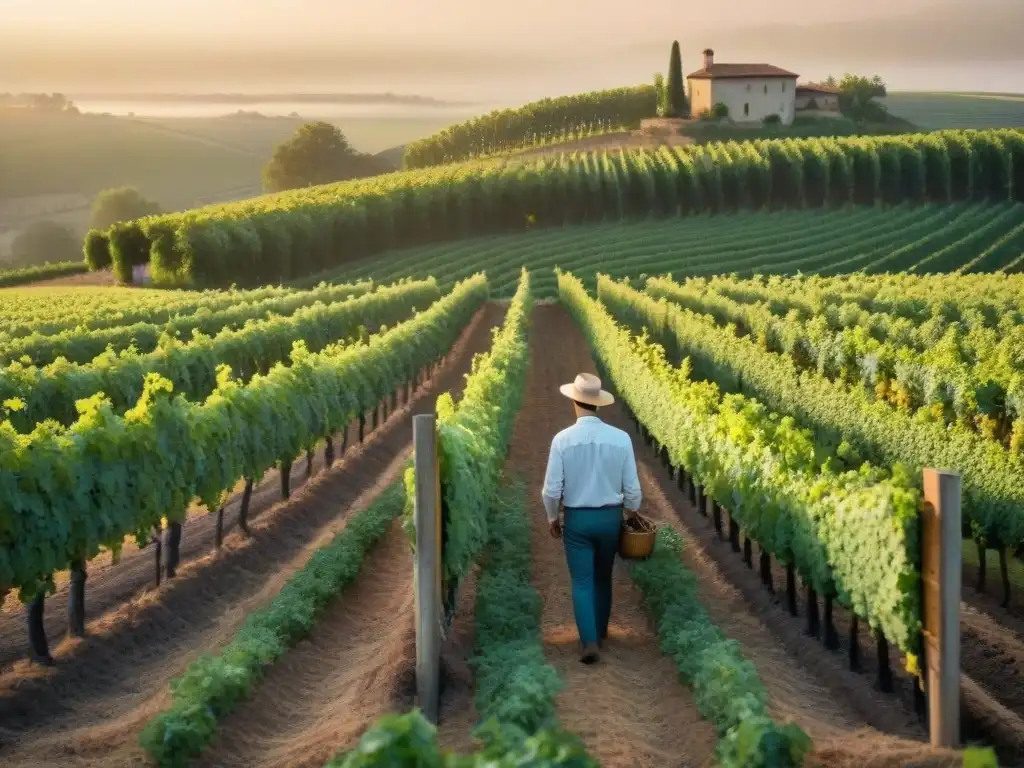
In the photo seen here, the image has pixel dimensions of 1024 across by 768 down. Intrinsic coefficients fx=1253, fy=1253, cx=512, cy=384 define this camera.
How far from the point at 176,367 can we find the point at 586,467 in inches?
613

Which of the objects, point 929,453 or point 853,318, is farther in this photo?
point 853,318

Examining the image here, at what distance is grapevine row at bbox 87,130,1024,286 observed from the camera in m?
80.6

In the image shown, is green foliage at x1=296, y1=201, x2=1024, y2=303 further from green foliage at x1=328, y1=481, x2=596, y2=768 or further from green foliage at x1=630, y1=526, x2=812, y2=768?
green foliage at x1=630, y1=526, x2=812, y2=768

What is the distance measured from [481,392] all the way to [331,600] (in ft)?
15.4

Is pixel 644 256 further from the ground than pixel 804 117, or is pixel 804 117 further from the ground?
pixel 804 117

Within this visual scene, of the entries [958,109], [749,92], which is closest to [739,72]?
[749,92]

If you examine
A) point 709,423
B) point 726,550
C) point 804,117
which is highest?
point 804,117

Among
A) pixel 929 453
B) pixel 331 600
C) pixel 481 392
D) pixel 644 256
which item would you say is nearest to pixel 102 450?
pixel 331 600

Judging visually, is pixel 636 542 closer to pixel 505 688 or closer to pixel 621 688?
pixel 621 688

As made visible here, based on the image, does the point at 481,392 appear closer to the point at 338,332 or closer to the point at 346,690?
the point at 346,690

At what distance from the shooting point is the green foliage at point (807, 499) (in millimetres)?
9117

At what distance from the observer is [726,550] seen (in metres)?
16.2

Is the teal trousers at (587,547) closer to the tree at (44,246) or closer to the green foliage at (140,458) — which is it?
the green foliage at (140,458)

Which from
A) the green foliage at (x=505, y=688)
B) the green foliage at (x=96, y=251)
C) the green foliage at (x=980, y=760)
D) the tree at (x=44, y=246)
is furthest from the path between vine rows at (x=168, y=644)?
the tree at (x=44, y=246)
